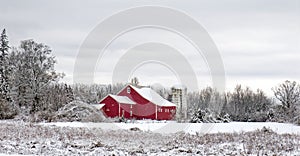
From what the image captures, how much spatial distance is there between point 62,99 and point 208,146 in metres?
36.9

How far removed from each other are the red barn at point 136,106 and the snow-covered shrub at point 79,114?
14.8 m

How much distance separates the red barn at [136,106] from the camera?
5431cm

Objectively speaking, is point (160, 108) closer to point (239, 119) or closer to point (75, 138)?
point (239, 119)

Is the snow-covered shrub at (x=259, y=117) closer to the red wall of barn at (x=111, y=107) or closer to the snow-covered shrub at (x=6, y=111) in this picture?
the red wall of barn at (x=111, y=107)

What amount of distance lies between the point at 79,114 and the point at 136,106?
66.7 feet

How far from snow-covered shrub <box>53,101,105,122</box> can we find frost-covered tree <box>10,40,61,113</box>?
40.1 ft

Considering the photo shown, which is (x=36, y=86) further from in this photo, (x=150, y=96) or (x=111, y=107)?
(x=150, y=96)

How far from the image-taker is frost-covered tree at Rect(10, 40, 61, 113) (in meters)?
49.8

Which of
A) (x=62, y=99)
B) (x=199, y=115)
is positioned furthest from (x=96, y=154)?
(x=62, y=99)

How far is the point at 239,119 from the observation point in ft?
166

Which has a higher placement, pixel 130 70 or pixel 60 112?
pixel 130 70

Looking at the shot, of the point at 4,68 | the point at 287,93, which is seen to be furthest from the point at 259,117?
the point at 4,68

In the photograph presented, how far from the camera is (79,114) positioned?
37594mm

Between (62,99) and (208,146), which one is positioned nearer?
(208,146)
